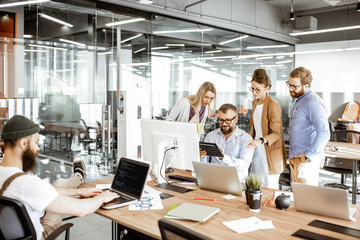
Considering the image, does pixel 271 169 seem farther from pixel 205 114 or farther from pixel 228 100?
pixel 228 100

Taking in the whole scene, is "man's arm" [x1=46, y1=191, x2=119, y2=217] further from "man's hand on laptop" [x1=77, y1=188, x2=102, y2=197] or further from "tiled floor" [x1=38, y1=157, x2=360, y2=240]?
"tiled floor" [x1=38, y1=157, x2=360, y2=240]

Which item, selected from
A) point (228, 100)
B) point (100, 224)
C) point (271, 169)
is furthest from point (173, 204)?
point (228, 100)

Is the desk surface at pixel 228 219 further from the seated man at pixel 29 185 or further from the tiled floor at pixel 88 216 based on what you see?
the tiled floor at pixel 88 216

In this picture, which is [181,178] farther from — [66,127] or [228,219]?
[66,127]

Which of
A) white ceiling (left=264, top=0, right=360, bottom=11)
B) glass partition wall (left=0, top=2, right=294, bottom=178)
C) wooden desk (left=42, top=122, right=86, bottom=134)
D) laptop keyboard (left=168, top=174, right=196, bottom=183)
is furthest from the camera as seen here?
white ceiling (left=264, top=0, right=360, bottom=11)


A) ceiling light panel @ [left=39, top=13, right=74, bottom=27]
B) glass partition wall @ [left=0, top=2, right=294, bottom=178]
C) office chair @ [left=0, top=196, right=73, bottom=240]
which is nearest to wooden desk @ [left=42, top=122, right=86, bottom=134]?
glass partition wall @ [left=0, top=2, right=294, bottom=178]

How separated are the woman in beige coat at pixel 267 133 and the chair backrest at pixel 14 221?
7.66ft

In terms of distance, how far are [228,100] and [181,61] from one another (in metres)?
1.97

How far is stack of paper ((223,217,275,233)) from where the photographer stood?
1.89m

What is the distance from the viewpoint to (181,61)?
6.43 m

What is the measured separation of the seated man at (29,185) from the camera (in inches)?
72.1

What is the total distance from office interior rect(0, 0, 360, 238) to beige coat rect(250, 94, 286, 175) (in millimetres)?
1976

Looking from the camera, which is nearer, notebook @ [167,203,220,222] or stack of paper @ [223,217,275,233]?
stack of paper @ [223,217,275,233]

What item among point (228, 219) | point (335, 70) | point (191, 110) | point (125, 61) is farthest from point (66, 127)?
point (335, 70)
